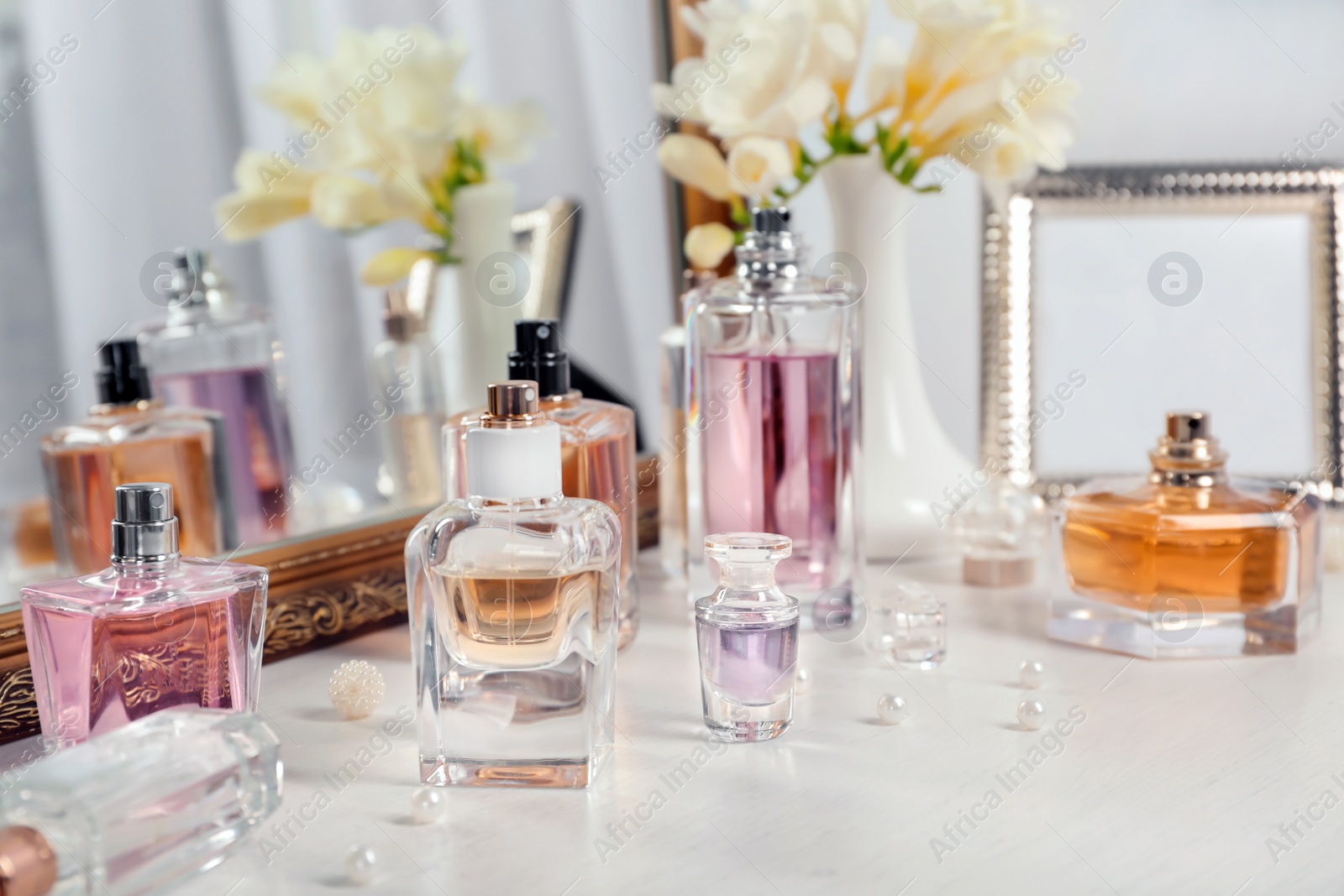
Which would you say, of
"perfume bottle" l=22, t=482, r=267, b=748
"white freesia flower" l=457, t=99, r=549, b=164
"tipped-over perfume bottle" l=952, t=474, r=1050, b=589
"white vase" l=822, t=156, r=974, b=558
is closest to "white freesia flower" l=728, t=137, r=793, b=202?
"white vase" l=822, t=156, r=974, b=558

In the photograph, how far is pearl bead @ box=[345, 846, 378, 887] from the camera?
540mm

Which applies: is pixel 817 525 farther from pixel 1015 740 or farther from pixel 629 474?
pixel 1015 740

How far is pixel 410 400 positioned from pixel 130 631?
0.41 m

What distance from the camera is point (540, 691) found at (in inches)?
25.1

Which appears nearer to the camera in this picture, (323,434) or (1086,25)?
(323,434)

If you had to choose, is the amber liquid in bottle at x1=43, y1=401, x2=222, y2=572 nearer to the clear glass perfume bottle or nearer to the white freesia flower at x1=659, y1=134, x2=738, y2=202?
the clear glass perfume bottle

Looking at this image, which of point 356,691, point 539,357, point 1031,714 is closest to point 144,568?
point 356,691

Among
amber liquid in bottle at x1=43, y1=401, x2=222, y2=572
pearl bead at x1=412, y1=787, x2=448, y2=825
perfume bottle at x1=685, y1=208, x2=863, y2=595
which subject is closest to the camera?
pearl bead at x1=412, y1=787, x2=448, y2=825

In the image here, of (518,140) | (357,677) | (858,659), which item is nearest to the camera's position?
(357,677)

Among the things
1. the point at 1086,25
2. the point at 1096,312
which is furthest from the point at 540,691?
the point at 1086,25

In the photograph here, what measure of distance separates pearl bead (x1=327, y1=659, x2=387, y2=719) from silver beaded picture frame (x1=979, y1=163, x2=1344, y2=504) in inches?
27.6

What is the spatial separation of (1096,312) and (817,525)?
491 mm

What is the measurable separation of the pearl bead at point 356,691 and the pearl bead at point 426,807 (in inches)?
6.1

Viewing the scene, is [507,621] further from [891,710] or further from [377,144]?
[377,144]
